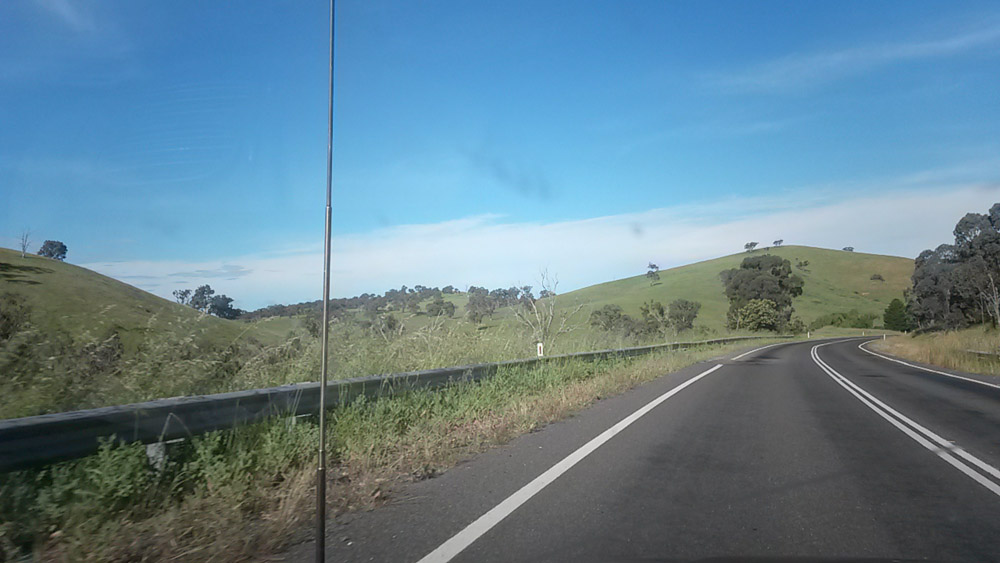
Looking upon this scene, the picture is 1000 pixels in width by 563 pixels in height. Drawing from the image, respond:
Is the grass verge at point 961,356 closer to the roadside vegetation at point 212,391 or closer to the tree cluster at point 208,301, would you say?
the roadside vegetation at point 212,391

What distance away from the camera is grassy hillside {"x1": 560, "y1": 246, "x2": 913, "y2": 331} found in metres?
117

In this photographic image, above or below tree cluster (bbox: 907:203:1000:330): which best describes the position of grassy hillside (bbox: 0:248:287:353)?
below

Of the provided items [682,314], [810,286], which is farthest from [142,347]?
[810,286]

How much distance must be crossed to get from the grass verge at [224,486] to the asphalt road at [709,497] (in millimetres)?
428

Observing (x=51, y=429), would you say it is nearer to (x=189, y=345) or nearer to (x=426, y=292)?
(x=189, y=345)

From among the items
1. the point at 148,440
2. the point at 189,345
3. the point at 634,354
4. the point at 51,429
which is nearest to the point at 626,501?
the point at 148,440

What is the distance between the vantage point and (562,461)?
715 centimetres

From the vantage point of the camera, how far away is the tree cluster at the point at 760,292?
81688 millimetres

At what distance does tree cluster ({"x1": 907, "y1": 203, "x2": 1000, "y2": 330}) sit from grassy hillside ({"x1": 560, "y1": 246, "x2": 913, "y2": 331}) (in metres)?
33.3

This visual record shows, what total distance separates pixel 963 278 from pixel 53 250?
64372 mm

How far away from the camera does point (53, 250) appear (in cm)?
690

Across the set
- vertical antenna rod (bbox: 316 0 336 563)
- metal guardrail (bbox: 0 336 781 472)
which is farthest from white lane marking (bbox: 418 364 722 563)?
metal guardrail (bbox: 0 336 781 472)

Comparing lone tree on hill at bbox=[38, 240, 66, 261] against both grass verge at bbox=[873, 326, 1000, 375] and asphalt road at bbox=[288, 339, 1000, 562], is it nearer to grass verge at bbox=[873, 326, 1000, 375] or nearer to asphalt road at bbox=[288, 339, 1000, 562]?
asphalt road at bbox=[288, 339, 1000, 562]

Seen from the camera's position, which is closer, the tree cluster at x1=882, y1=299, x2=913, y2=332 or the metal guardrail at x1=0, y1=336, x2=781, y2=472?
the metal guardrail at x1=0, y1=336, x2=781, y2=472
